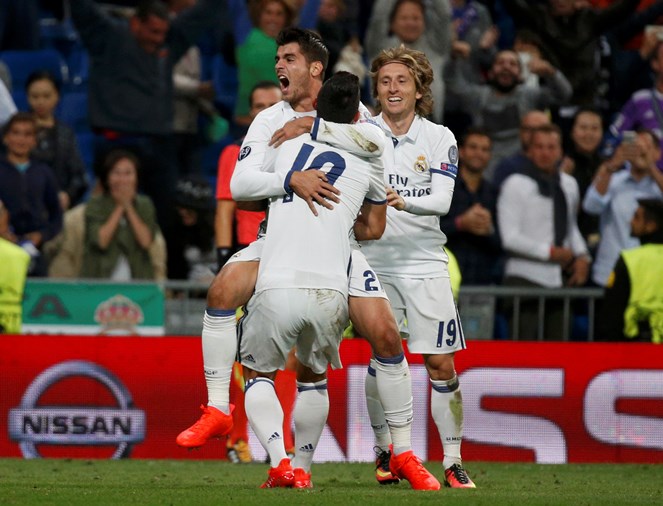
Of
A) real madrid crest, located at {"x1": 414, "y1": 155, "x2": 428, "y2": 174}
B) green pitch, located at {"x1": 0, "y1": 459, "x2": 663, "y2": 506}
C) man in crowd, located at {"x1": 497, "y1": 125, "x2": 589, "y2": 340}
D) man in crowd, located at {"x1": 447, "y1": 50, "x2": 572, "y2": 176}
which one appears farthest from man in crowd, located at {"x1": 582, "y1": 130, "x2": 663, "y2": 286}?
real madrid crest, located at {"x1": 414, "y1": 155, "x2": 428, "y2": 174}

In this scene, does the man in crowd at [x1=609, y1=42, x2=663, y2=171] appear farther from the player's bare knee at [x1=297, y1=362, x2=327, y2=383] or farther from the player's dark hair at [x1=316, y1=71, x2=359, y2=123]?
the player's dark hair at [x1=316, y1=71, x2=359, y2=123]

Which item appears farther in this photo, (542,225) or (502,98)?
(502,98)

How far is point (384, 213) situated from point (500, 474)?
9.42ft

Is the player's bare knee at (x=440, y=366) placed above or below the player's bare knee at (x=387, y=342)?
below

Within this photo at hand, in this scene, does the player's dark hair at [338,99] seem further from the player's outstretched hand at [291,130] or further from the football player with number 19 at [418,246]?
the football player with number 19 at [418,246]

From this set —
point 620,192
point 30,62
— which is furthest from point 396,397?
point 30,62

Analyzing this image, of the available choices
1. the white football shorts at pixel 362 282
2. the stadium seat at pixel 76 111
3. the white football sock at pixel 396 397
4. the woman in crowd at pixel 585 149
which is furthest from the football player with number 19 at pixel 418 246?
the stadium seat at pixel 76 111

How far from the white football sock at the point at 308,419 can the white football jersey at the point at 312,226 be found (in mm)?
754

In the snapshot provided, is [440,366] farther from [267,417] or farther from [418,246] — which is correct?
[267,417]

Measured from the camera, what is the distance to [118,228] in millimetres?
12617

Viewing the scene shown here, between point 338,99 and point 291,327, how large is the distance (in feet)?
3.94

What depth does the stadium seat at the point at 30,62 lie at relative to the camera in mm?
15664

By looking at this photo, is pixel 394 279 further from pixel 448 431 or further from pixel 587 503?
pixel 587 503

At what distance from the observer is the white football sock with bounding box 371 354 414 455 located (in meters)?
7.64
